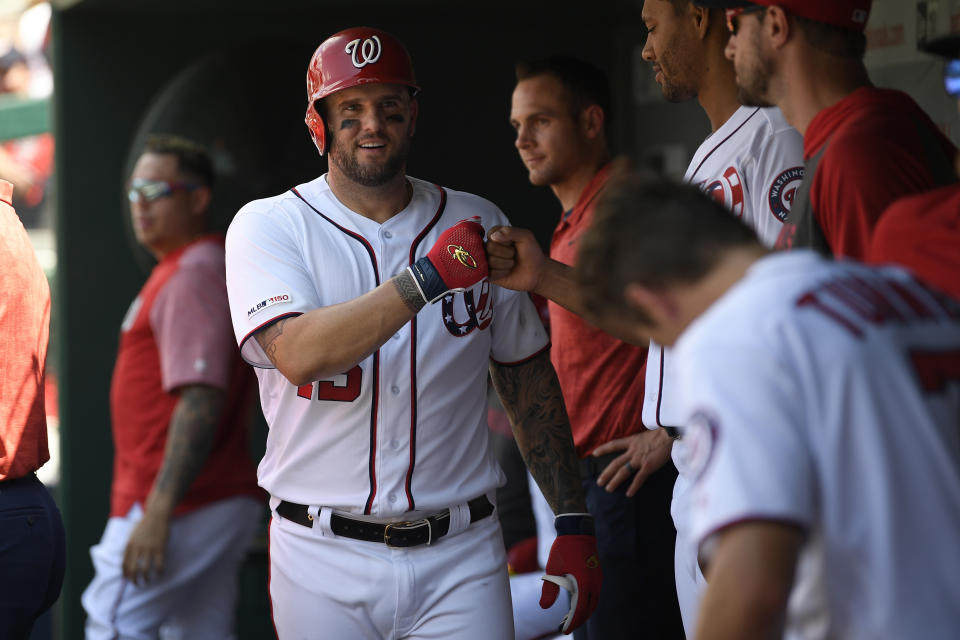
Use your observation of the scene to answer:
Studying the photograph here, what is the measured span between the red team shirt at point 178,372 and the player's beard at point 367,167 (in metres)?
1.67

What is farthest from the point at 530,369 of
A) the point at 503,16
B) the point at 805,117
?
the point at 503,16

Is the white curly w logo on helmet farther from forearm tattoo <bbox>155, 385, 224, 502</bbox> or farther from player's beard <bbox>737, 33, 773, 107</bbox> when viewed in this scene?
forearm tattoo <bbox>155, 385, 224, 502</bbox>

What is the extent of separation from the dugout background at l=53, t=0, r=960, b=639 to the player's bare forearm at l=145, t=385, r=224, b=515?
4.92 feet

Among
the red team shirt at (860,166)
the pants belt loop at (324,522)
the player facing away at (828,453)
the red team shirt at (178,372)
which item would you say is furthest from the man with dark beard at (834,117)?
the red team shirt at (178,372)

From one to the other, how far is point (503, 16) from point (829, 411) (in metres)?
4.76

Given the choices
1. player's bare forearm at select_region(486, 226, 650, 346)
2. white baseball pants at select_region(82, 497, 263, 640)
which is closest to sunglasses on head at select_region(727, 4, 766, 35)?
player's bare forearm at select_region(486, 226, 650, 346)

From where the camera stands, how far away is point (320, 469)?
2.50m

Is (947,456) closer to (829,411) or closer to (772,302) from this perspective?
(829,411)

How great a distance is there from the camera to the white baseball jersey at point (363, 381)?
2.47m

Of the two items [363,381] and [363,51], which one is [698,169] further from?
[363,381]

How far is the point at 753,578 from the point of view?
1.19m

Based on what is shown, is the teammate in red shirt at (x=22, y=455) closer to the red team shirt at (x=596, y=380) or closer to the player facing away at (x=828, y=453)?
the red team shirt at (x=596, y=380)

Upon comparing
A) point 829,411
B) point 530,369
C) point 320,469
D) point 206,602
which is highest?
point 829,411

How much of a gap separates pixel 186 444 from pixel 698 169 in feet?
7.10
